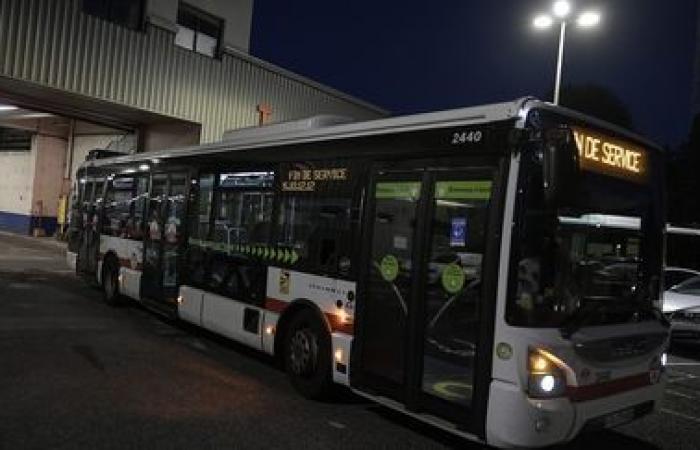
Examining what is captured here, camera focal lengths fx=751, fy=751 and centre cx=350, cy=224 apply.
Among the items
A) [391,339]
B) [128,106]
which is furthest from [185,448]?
[128,106]

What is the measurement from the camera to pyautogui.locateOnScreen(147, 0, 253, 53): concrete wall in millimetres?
22781

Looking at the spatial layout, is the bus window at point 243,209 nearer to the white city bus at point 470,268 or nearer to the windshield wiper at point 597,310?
the white city bus at point 470,268

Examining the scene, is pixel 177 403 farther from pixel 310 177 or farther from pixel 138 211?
pixel 138 211

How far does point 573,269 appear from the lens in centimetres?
Answer: 566

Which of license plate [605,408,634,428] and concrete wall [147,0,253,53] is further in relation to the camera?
concrete wall [147,0,253,53]

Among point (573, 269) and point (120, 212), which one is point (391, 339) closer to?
point (573, 269)

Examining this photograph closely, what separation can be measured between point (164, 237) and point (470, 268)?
22.0ft

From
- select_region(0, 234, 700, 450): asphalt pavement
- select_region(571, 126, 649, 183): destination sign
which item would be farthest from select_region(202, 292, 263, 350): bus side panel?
select_region(571, 126, 649, 183): destination sign

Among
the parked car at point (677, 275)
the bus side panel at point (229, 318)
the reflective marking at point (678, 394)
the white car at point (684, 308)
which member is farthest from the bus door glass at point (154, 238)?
the parked car at point (677, 275)

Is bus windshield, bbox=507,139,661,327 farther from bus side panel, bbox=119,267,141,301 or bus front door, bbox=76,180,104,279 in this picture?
bus front door, bbox=76,180,104,279

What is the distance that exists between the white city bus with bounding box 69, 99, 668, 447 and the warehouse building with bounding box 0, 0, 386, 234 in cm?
1261

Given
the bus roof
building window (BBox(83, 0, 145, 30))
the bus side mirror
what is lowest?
the bus side mirror

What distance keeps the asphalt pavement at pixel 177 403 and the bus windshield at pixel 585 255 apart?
159 centimetres

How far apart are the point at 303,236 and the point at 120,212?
21.3ft
